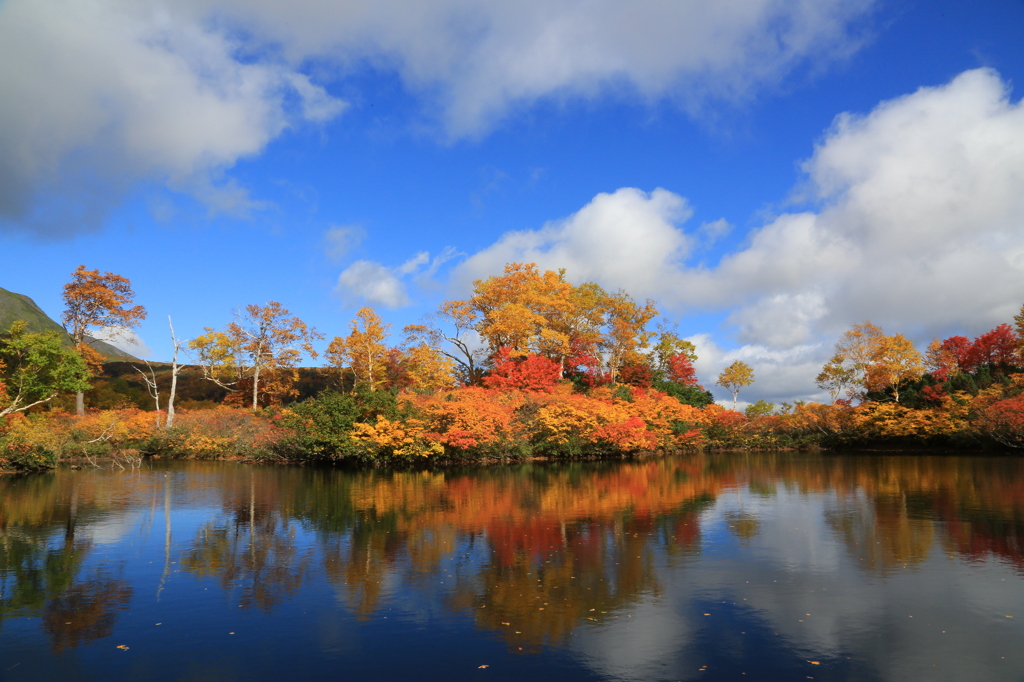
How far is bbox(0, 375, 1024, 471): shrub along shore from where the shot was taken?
30.6 meters

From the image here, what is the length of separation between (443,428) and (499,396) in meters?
4.65

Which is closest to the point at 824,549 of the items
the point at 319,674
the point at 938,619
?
the point at 938,619

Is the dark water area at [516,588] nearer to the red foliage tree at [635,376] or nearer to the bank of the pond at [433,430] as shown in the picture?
the bank of the pond at [433,430]

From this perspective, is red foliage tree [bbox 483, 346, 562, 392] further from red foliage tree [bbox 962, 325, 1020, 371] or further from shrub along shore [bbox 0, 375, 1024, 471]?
red foliage tree [bbox 962, 325, 1020, 371]

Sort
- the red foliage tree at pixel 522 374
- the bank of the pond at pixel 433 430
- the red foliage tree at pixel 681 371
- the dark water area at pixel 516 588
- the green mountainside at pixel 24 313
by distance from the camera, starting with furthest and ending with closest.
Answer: the green mountainside at pixel 24 313 → the red foliage tree at pixel 681 371 → the red foliage tree at pixel 522 374 → the bank of the pond at pixel 433 430 → the dark water area at pixel 516 588

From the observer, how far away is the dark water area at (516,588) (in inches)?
251

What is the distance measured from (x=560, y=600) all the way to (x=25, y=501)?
1800cm

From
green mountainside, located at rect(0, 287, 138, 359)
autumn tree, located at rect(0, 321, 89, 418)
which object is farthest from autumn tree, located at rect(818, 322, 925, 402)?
green mountainside, located at rect(0, 287, 138, 359)

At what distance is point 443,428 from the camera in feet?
104

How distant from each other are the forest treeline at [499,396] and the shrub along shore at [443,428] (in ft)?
0.36

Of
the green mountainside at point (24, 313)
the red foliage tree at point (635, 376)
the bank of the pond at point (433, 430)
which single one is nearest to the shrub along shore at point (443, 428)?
the bank of the pond at point (433, 430)

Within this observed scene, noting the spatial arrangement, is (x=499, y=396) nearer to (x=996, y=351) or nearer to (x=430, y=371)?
(x=430, y=371)

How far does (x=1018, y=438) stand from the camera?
31.6 meters

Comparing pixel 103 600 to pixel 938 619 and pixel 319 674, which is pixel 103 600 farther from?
pixel 938 619
